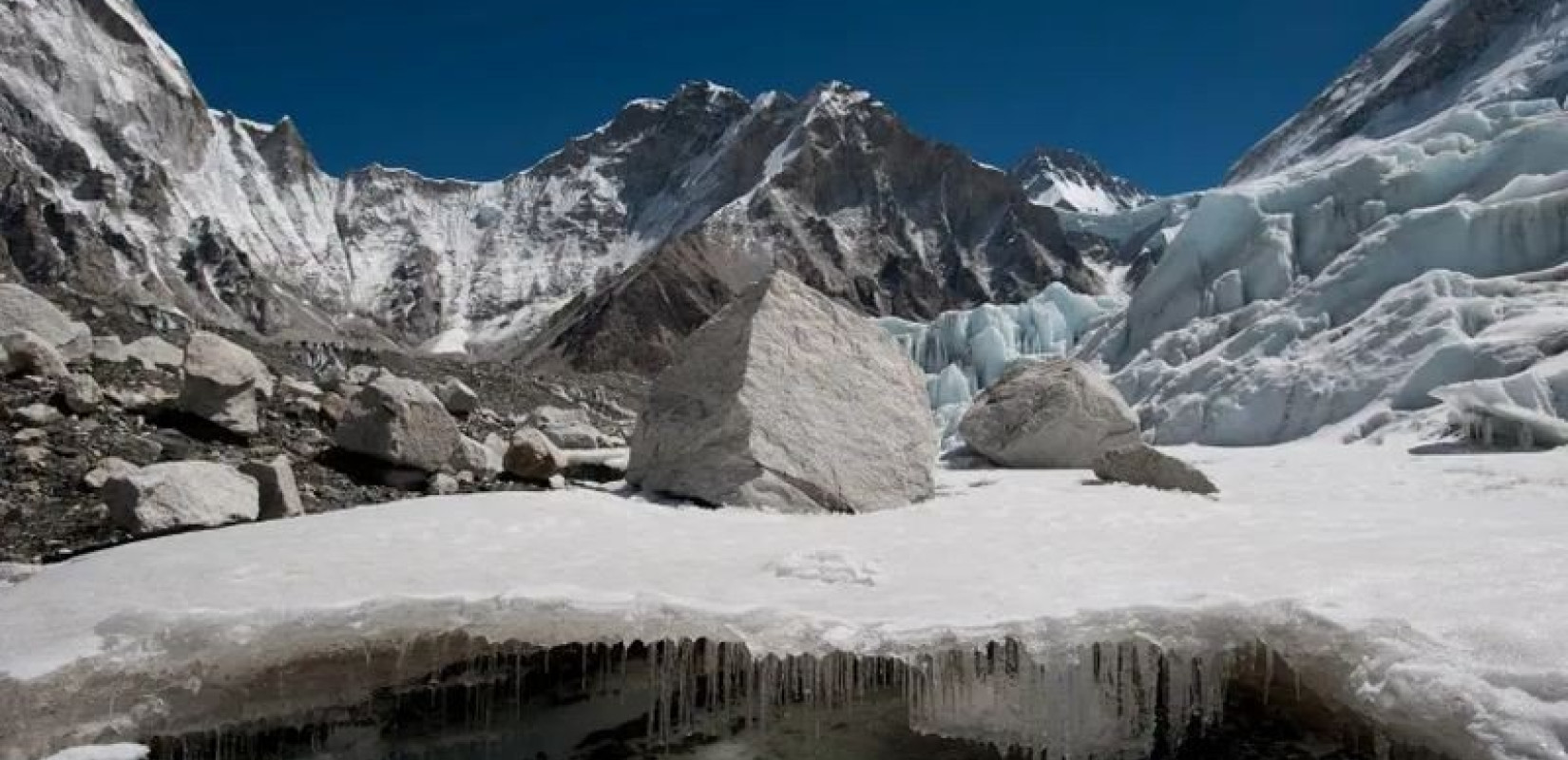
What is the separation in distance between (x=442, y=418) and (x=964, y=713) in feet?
28.1

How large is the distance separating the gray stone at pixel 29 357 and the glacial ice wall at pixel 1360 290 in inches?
765

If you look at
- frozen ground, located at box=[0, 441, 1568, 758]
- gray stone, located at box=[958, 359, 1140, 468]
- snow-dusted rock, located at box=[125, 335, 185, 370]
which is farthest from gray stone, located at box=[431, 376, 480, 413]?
frozen ground, located at box=[0, 441, 1568, 758]

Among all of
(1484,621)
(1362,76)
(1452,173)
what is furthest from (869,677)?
(1362,76)

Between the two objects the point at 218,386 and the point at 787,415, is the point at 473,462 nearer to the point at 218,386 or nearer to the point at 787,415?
the point at 218,386

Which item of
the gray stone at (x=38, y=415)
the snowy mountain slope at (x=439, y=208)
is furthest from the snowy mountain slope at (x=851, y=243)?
the gray stone at (x=38, y=415)

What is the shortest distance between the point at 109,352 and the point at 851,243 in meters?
109

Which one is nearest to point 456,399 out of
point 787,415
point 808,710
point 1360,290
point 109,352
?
point 109,352

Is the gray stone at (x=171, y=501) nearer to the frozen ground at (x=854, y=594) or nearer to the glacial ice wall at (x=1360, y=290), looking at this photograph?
the frozen ground at (x=854, y=594)

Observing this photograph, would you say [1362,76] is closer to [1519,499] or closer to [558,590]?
[1519,499]

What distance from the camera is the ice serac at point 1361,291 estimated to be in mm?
19047

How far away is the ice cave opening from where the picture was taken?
5.32m

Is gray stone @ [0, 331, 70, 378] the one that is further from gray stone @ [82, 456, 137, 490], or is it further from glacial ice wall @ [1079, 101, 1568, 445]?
glacial ice wall @ [1079, 101, 1568, 445]

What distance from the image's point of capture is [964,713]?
583cm

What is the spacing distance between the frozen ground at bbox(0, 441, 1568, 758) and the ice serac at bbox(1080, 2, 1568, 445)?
39.9ft
